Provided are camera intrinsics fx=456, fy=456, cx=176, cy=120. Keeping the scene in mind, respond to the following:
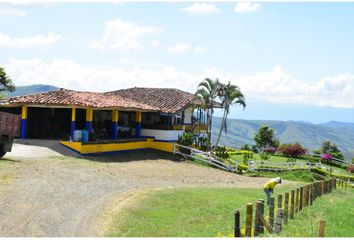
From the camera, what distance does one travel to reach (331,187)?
1005 inches

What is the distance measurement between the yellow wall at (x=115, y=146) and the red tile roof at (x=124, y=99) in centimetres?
262

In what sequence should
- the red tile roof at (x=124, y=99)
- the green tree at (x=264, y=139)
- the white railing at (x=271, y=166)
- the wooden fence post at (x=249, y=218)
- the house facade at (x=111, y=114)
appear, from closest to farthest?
the wooden fence post at (x=249, y=218), the red tile roof at (x=124, y=99), the house facade at (x=111, y=114), the white railing at (x=271, y=166), the green tree at (x=264, y=139)

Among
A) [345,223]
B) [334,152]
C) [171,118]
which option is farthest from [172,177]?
[334,152]

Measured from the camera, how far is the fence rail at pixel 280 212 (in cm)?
1070

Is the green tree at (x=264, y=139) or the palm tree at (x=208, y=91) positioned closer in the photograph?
the palm tree at (x=208, y=91)

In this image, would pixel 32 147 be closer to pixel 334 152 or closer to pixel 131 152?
pixel 131 152

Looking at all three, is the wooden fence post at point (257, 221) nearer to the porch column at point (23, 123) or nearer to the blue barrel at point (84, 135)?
the blue barrel at point (84, 135)

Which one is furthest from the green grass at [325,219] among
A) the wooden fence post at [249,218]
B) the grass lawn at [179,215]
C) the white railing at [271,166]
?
the white railing at [271,166]

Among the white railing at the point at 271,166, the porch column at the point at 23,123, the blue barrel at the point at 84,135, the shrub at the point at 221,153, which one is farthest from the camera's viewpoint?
the shrub at the point at 221,153

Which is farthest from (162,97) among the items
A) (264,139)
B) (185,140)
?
(264,139)

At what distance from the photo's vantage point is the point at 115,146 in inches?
1261

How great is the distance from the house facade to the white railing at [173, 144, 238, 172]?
78.8 inches

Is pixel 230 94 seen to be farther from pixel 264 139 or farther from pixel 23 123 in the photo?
pixel 264 139

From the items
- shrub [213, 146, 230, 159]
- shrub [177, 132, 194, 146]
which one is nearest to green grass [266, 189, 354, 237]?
shrub [213, 146, 230, 159]
